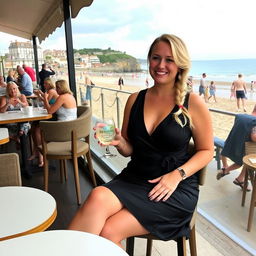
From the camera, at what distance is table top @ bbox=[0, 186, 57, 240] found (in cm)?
96

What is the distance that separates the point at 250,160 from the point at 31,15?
606 centimetres

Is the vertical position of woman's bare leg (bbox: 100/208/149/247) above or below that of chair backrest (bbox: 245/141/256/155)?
below

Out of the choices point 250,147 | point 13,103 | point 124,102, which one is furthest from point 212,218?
point 13,103

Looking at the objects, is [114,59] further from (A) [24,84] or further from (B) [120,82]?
(A) [24,84]

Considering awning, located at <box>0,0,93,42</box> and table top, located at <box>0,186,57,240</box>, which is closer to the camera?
table top, located at <box>0,186,57,240</box>

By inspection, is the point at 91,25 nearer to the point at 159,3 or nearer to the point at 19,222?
the point at 159,3

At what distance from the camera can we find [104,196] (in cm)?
123

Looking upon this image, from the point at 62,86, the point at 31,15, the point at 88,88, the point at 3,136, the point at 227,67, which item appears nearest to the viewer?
the point at 227,67

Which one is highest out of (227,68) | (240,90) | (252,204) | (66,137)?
(227,68)

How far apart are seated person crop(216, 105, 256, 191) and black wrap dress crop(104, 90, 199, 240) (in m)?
0.84

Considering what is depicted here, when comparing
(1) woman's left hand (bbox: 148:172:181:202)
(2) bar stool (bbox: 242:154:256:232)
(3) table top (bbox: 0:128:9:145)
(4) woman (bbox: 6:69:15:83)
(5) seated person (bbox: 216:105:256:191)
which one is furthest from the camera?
(4) woman (bbox: 6:69:15:83)

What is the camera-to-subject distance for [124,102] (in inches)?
128

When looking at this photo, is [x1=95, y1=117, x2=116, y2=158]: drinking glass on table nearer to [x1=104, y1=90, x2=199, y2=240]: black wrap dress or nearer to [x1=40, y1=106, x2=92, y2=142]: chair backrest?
[x1=104, y1=90, x2=199, y2=240]: black wrap dress

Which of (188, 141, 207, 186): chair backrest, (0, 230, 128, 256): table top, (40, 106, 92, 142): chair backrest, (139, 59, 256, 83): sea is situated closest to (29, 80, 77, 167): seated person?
(40, 106, 92, 142): chair backrest
